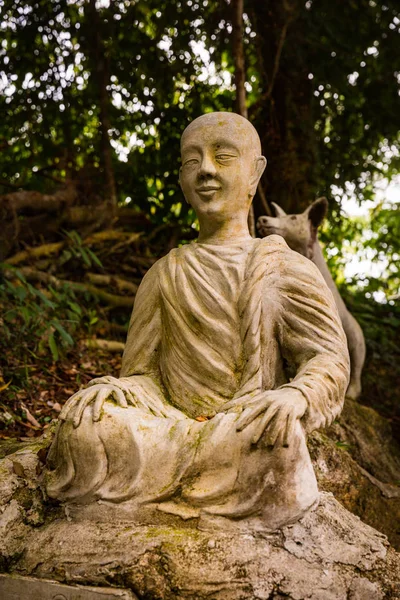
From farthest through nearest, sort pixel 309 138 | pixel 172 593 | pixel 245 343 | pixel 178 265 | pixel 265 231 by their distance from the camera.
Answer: pixel 309 138 → pixel 265 231 → pixel 178 265 → pixel 245 343 → pixel 172 593

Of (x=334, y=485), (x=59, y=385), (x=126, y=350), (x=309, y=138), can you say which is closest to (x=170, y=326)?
(x=126, y=350)

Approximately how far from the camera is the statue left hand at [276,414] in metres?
3.42

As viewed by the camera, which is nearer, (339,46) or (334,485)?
(334,485)

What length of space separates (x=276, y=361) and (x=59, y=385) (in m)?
2.94

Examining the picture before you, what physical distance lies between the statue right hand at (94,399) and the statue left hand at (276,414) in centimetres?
59

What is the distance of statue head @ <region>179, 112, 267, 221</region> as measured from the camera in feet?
14.2

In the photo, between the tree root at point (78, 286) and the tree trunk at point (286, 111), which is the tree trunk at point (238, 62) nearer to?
the tree trunk at point (286, 111)

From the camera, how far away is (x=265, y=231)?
7117 mm

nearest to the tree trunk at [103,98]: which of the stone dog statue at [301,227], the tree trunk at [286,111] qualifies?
the tree trunk at [286,111]

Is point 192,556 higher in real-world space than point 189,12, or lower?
lower

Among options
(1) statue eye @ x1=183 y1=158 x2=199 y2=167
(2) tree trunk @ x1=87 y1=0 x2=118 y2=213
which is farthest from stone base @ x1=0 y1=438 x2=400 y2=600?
(2) tree trunk @ x1=87 y1=0 x2=118 y2=213

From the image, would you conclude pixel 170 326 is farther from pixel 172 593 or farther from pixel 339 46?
pixel 339 46

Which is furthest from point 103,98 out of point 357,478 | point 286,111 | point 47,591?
point 47,591

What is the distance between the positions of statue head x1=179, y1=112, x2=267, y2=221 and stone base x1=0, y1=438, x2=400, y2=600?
166cm
